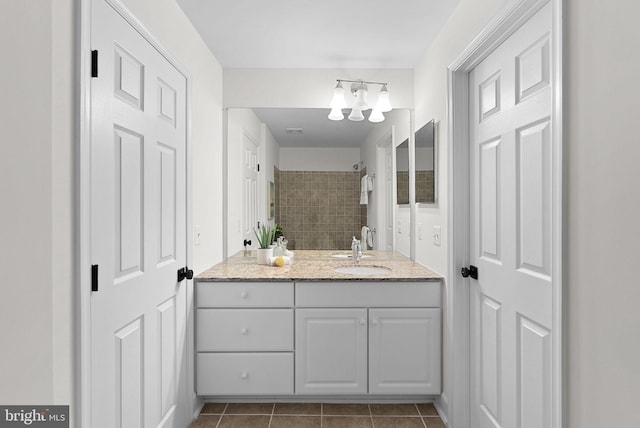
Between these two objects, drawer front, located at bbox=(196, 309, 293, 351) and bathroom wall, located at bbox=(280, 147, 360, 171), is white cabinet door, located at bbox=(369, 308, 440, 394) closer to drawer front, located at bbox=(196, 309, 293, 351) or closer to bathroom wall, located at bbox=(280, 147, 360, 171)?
drawer front, located at bbox=(196, 309, 293, 351)

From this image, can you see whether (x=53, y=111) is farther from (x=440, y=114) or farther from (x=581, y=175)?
(x=440, y=114)

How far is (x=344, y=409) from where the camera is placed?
249 cm

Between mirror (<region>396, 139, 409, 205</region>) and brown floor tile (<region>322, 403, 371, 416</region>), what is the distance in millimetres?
1443

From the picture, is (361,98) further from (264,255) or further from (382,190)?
(264,255)

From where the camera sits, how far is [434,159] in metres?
2.58

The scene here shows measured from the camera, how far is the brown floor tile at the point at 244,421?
7.59 feet

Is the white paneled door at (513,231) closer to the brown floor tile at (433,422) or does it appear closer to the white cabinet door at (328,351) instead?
the brown floor tile at (433,422)

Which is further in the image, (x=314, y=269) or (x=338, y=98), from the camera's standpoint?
(x=338, y=98)

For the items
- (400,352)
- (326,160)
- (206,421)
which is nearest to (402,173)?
(326,160)

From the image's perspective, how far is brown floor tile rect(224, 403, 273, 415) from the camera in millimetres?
2459

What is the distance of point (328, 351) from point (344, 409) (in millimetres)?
378

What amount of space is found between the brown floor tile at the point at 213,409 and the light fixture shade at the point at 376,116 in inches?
87.4

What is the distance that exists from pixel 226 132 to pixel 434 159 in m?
1.54

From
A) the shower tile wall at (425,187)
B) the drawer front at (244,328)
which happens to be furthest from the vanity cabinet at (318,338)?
the shower tile wall at (425,187)
